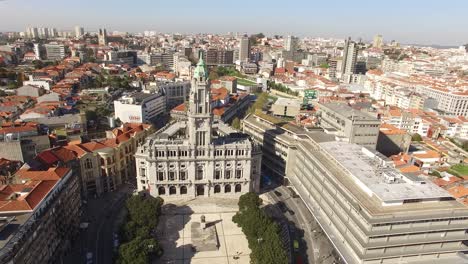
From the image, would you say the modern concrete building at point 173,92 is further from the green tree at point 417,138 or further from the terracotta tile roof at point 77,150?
the green tree at point 417,138

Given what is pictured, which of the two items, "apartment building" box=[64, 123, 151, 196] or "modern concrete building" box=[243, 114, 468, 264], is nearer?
"modern concrete building" box=[243, 114, 468, 264]

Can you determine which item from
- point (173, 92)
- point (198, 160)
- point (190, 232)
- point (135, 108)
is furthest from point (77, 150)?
point (173, 92)

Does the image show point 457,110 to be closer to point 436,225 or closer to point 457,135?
point 457,135

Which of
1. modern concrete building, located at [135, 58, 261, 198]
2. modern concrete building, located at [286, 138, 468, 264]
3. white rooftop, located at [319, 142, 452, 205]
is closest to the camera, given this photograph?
modern concrete building, located at [286, 138, 468, 264]

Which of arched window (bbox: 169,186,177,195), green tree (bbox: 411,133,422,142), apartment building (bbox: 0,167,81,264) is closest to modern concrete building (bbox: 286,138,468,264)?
arched window (bbox: 169,186,177,195)

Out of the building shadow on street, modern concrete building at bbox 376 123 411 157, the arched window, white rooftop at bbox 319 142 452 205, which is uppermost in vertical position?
white rooftop at bbox 319 142 452 205

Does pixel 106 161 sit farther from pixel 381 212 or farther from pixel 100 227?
pixel 381 212

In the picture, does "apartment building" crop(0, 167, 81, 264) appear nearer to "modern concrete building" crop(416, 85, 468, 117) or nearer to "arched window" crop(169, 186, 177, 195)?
"arched window" crop(169, 186, 177, 195)
